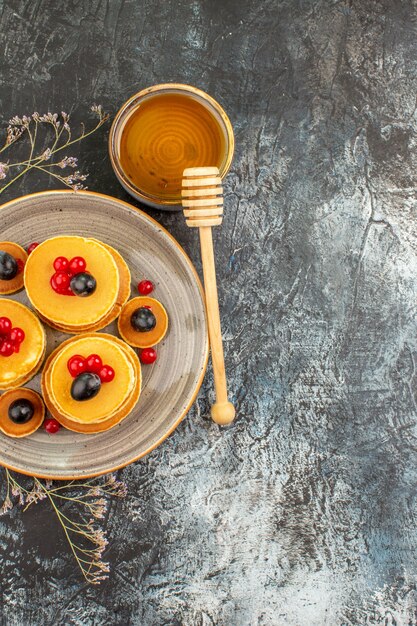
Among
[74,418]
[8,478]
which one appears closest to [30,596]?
[8,478]

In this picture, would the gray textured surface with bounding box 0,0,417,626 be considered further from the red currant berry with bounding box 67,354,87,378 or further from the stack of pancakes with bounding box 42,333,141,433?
the red currant berry with bounding box 67,354,87,378

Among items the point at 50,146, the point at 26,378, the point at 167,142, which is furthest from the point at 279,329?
the point at 50,146

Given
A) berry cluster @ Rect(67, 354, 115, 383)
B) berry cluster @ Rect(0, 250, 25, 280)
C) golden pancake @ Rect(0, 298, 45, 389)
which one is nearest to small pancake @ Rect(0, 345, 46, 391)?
golden pancake @ Rect(0, 298, 45, 389)

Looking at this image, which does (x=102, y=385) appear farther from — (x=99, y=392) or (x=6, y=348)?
(x=6, y=348)

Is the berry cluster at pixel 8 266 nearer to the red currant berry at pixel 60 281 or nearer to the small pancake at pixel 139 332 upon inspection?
the red currant berry at pixel 60 281

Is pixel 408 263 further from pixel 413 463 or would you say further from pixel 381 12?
pixel 381 12

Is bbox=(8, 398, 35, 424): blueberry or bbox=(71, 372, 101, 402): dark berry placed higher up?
bbox=(71, 372, 101, 402): dark berry
